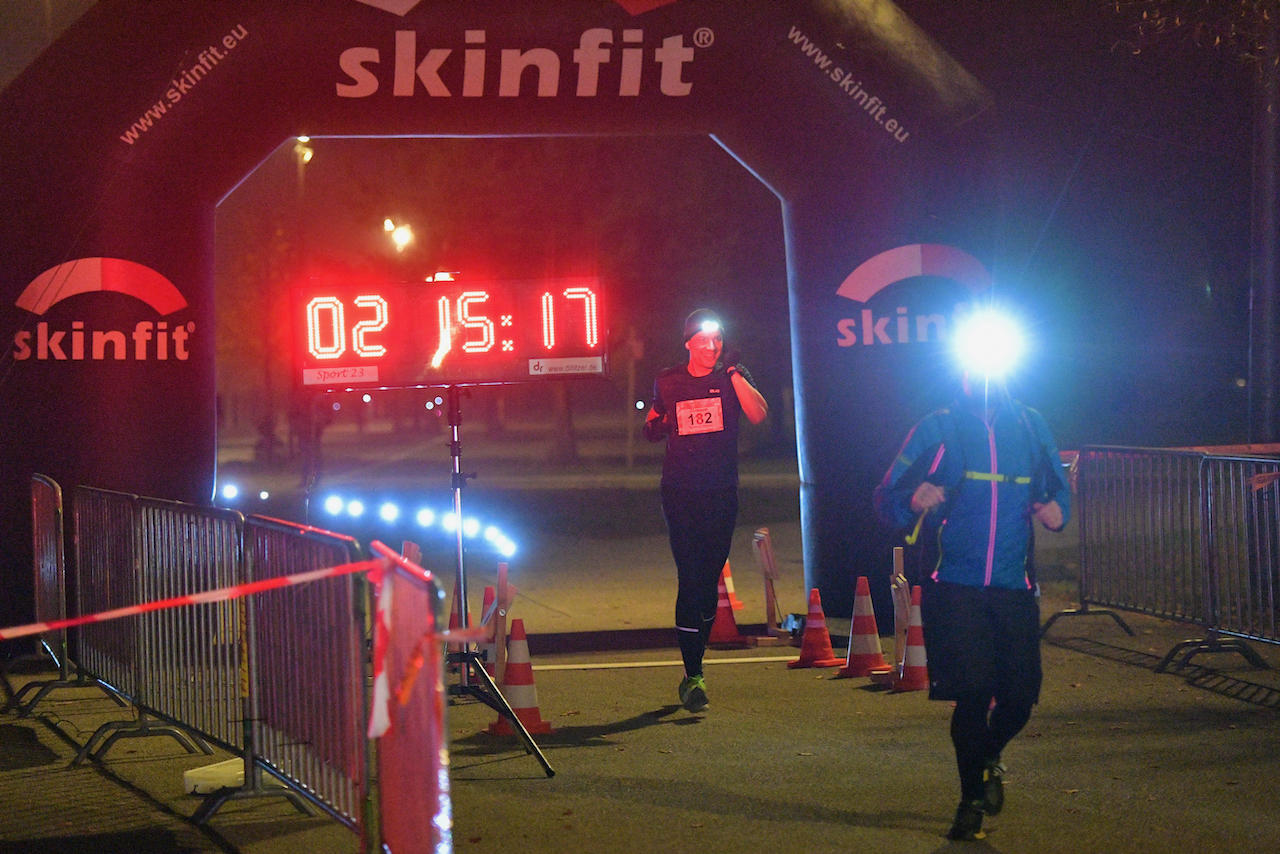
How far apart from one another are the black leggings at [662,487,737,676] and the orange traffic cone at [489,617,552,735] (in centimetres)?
101

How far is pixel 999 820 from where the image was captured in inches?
226

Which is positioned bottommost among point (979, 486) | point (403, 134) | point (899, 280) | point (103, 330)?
point (979, 486)

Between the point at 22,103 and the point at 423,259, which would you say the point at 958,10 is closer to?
the point at 22,103

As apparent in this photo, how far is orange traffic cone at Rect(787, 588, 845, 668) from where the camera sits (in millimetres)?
9203

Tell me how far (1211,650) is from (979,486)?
4388 mm

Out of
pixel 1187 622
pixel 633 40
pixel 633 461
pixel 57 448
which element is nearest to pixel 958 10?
pixel 633 40

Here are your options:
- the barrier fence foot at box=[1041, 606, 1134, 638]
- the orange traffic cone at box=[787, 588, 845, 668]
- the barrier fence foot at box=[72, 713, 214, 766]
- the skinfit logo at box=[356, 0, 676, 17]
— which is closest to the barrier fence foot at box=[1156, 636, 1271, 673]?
the barrier fence foot at box=[1041, 606, 1134, 638]

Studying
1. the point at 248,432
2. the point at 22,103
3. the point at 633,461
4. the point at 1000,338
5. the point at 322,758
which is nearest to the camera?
the point at 322,758

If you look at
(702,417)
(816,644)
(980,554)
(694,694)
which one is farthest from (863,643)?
(980,554)

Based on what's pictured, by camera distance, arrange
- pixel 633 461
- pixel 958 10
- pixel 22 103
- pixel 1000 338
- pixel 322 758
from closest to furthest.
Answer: pixel 322 758 < pixel 1000 338 < pixel 22 103 < pixel 958 10 < pixel 633 461

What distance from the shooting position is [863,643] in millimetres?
8836

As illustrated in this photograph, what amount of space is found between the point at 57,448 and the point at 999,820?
689 centimetres

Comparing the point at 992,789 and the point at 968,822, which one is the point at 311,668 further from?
the point at 992,789

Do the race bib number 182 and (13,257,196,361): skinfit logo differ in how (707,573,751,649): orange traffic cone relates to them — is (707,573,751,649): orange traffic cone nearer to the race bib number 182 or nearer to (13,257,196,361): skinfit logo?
the race bib number 182
